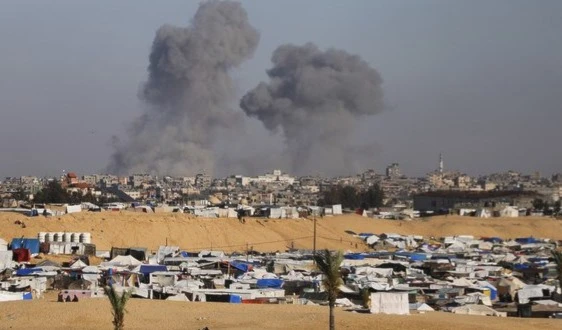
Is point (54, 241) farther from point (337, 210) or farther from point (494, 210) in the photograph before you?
point (494, 210)

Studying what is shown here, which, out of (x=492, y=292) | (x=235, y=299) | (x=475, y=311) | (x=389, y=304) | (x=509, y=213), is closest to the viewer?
(x=389, y=304)

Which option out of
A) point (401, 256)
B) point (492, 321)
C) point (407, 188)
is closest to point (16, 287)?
point (492, 321)

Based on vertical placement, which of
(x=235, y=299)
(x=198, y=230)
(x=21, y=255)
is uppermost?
(x=198, y=230)

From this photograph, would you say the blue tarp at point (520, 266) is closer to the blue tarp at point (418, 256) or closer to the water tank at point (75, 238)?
the blue tarp at point (418, 256)

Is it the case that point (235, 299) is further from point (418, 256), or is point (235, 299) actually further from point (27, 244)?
point (418, 256)

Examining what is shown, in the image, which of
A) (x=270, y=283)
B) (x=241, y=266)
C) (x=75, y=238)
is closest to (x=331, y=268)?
(x=270, y=283)

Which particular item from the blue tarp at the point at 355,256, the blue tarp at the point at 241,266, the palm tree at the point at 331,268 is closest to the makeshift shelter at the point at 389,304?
the palm tree at the point at 331,268
